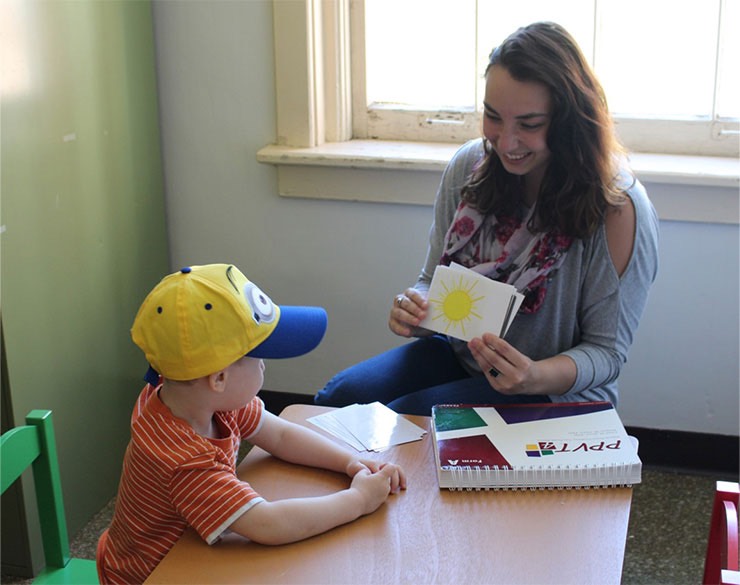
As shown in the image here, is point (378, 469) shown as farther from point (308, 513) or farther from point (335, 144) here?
point (335, 144)

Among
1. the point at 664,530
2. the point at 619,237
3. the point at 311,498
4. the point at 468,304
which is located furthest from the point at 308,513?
Result: the point at 664,530

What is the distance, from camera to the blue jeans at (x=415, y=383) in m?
1.92

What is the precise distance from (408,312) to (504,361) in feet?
0.83

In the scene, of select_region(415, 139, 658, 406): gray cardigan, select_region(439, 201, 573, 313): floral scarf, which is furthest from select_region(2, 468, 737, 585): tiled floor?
select_region(439, 201, 573, 313): floral scarf

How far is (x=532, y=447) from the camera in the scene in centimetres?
149

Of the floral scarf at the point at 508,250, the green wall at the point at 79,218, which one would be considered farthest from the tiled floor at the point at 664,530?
the floral scarf at the point at 508,250

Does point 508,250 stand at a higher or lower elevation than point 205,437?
higher

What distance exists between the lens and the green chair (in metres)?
1.47

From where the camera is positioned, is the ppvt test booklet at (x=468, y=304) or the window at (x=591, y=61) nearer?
the ppvt test booklet at (x=468, y=304)

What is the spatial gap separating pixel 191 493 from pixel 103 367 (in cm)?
134

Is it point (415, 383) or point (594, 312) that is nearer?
point (594, 312)

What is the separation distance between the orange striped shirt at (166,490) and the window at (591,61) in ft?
5.19

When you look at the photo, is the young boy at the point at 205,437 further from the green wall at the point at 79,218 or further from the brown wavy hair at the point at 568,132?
the green wall at the point at 79,218

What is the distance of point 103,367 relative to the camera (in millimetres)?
2545
